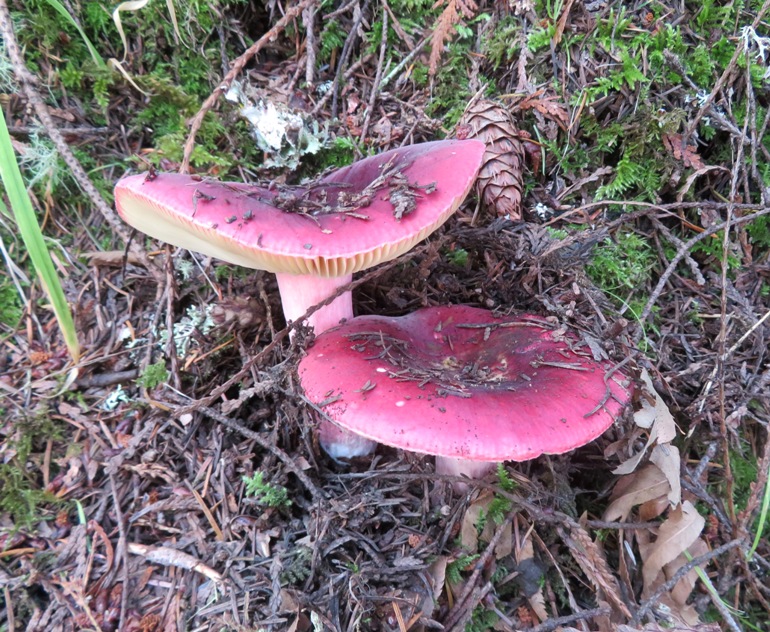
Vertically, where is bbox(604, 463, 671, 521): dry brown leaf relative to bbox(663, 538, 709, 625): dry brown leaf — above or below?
above

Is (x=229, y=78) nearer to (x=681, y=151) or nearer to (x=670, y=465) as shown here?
(x=681, y=151)

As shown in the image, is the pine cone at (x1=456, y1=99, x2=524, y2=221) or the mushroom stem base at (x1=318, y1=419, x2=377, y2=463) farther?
the pine cone at (x1=456, y1=99, x2=524, y2=221)

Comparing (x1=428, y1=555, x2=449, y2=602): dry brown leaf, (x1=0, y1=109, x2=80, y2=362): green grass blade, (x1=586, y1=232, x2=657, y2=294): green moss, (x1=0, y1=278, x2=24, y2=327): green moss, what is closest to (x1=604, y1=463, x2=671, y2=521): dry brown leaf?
(x1=428, y1=555, x2=449, y2=602): dry brown leaf

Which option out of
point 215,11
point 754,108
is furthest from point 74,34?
point 754,108

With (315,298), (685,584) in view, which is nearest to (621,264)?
(685,584)

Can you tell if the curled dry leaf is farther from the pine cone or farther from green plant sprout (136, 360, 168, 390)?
green plant sprout (136, 360, 168, 390)

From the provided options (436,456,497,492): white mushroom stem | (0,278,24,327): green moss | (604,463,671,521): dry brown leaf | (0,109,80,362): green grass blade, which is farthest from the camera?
(0,278,24,327): green moss

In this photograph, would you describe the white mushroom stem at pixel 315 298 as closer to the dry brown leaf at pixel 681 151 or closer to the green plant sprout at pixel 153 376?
the green plant sprout at pixel 153 376
